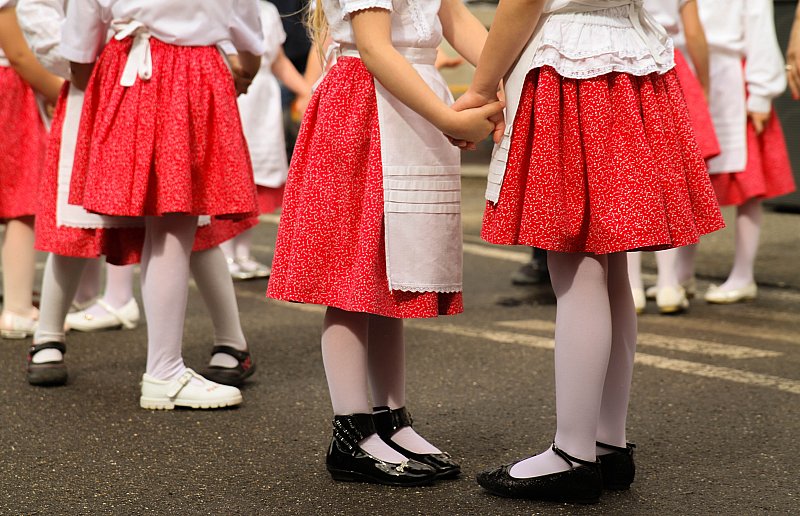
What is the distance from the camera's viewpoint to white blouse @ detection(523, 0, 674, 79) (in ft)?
10.00

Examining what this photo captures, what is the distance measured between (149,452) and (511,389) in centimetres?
135

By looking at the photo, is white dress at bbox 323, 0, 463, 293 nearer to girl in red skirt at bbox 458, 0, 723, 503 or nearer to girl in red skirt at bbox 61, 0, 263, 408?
girl in red skirt at bbox 458, 0, 723, 503

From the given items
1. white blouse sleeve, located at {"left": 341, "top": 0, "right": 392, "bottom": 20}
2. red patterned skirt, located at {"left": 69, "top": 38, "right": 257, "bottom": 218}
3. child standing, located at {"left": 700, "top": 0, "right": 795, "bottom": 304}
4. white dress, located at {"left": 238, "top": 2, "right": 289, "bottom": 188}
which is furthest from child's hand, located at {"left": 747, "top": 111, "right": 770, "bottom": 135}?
white blouse sleeve, located at {"left": 341, "top": 0, "right": 392, "bottom": 20}

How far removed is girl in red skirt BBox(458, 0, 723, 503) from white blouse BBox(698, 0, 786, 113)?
3.23m

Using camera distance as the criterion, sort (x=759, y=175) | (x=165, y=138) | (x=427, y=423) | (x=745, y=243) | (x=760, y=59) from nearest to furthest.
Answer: (x=427, y=423)
(x=165, y=138)
(x=760, y=59)
(x=759, y=175)
(x=745, y=243)

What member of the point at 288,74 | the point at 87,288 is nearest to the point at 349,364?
the point at 87,288

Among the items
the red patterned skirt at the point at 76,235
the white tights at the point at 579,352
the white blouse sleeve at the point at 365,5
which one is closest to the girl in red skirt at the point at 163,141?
the red patterned skirt at the point at 76,235

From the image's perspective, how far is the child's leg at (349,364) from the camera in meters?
3.41

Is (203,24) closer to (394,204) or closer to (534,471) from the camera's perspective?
(394,204)

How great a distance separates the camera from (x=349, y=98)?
10.9 feet

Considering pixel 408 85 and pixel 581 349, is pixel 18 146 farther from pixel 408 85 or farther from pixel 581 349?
pixel 581 349

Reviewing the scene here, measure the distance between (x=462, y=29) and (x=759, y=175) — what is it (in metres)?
3.38

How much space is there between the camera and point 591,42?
10.0 ft

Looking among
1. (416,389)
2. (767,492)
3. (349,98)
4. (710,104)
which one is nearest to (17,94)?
(416,389)
